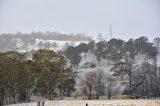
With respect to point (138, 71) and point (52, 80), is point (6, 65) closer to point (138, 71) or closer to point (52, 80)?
point (52, 80)

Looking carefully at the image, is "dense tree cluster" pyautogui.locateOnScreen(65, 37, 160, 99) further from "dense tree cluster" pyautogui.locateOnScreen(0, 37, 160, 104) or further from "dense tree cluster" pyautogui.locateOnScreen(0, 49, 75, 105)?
"dense tree cluster" pyautogui.locateOnScreen(0, 49, 75, 105)

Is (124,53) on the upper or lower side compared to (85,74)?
upper

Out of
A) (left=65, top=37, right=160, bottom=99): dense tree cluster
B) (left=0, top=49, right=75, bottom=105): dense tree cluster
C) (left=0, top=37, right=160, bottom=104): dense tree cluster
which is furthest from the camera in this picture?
(left=65, top=37, right=160, bottom=99): dense tree cluster

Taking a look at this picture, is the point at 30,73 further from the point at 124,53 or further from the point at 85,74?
the point at 124,53

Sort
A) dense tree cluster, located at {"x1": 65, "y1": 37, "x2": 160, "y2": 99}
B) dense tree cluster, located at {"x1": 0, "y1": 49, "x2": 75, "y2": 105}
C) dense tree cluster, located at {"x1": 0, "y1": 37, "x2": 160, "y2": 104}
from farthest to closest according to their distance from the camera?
1. dense tree cluster, located at {"x1": 65, "y1": 37, "x2": 160, "y2": 99}
2. dense tree cluster, located at {"x1": 0, "y1": 37, "x2": 160, "y2": 104}
3. dense tree cluster, located at {"x1": 0, "y1": 49, "x2": 75, "y2": 105}

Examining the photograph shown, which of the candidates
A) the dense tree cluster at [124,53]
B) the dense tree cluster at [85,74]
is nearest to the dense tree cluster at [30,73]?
the dense tree cluster at [85,74]

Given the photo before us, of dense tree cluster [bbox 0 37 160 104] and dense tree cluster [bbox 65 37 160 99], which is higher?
dense tree cluster [bbox 65 37 160 99]

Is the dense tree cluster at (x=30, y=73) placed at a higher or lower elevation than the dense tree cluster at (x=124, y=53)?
lower

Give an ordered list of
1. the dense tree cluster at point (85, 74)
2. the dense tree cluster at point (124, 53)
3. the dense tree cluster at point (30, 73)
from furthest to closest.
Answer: the dense tree cluster at point (124, 53), the dense tree cluster at point (85, 74), the dense tree cluster at point (30, 73)

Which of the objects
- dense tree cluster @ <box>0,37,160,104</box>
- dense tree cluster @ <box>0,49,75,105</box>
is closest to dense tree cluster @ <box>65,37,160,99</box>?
dense tree cluster @ <box>0,37,160,104</box>

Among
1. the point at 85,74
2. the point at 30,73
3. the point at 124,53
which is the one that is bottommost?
the point at 30,73

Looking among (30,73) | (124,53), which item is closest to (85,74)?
(124,53)

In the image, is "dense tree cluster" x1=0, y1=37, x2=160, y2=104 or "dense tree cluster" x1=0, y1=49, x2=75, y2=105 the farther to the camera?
"dense tree cluster" x1=0, y1=37, x2=160, y2=104

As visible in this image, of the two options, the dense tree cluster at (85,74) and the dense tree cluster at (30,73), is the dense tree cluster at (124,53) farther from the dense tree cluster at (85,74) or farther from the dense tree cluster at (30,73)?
the dense tree cluster at (30,73)
